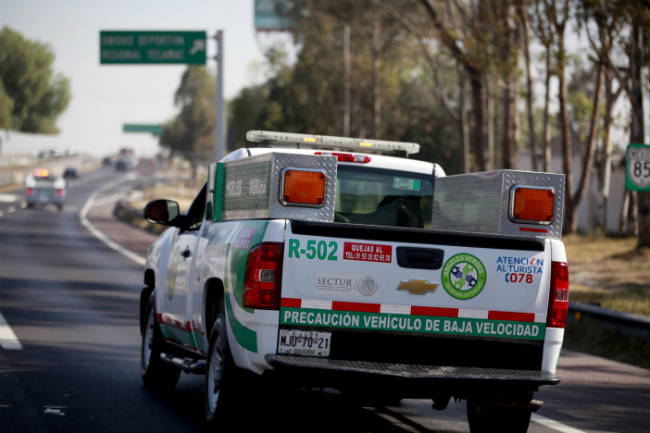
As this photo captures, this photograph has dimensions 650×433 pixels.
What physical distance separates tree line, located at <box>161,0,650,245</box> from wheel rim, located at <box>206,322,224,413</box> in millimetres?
19138

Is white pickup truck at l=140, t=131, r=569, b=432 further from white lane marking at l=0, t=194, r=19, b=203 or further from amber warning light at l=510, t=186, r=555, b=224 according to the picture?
white lane marking at l=0, t=194, r=19, b=203

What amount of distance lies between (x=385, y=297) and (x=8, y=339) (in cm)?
680

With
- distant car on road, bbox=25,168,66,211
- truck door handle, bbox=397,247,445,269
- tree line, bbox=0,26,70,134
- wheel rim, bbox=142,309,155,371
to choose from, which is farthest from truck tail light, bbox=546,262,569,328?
tree line, bbox=0,26,70,134

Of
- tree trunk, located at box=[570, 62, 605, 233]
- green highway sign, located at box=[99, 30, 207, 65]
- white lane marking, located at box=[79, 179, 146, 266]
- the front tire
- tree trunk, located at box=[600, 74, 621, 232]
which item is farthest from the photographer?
tree trunk, located at box=[600, 74, 621, 232]

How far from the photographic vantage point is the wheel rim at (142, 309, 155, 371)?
9.76 m

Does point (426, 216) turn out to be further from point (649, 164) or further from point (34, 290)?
point (34, 290)

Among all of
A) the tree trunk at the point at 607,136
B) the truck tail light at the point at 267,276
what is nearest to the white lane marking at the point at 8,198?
the tree trunk at the point at 607,136

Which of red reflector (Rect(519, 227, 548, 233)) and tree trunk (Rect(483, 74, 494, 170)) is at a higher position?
tree trunk (Rect(483, 74, 494, 170))

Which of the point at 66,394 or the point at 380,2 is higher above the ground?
the point at 380,2

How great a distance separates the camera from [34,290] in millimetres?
18906

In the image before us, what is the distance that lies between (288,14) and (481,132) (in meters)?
31.6

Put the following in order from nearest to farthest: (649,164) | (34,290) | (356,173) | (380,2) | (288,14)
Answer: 1. (356,173)
2. (649,164)
3. (34,290)
4. (380,2)
5. (288,14)

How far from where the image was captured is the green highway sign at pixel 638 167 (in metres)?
14.7

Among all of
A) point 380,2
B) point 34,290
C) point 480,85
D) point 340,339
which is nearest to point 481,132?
point 480,85
